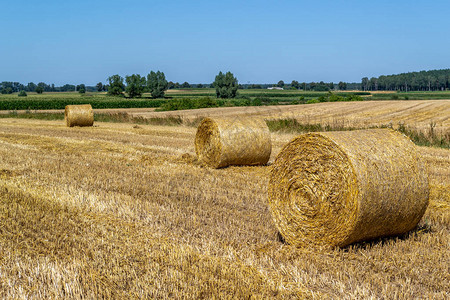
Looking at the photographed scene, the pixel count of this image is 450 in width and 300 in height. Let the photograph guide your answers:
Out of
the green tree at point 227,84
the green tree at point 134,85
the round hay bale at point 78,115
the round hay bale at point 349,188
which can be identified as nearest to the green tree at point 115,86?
the green tree at point 134,85

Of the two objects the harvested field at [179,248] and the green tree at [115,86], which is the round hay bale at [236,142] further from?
the green tree at [115,86]

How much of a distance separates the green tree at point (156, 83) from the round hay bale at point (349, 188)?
345 ft

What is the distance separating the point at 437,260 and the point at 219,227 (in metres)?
2.73

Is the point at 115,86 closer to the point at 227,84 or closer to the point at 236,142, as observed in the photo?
the point at 227,84

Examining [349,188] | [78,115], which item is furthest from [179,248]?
[78,115]

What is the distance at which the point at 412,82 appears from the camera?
15362 cm

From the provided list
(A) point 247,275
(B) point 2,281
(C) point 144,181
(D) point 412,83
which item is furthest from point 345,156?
(D) point 412,83

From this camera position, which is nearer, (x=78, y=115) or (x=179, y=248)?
(x=179, y=248)

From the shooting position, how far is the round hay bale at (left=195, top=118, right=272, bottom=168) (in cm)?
1102

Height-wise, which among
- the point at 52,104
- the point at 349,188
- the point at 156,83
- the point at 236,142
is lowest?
the point at 349,188

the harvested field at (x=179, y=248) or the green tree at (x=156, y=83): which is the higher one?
the green tree at (x=156, y=83)

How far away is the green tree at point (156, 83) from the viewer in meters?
109

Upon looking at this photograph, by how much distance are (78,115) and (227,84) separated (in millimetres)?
71445

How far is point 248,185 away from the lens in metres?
9.27
